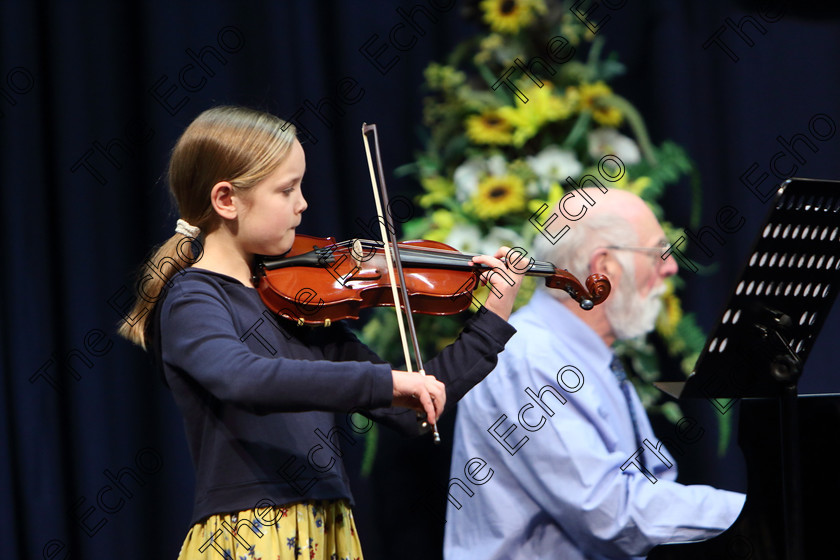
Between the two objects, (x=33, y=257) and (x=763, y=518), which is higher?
(x=33, y=257)

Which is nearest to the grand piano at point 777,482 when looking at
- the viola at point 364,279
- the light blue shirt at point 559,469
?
the light blue shirt at point 559,469

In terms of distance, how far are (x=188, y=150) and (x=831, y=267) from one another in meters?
1.00

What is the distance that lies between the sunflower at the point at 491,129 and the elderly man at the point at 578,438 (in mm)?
265

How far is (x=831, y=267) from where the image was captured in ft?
4.33

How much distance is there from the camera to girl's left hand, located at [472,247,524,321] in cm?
133

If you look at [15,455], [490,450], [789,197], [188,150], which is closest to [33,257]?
[15,455]

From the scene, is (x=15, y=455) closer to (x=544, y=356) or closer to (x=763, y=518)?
(x=544, y=356)

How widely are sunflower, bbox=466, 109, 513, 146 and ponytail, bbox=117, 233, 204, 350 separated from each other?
929 mm

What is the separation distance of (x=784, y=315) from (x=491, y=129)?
3.23 ft

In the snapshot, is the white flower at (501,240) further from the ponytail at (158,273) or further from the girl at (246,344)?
the ponytail at (158,273)

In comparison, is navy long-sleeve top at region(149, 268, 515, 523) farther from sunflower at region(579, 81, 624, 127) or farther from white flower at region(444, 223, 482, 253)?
sunflower at region(579, 81, 624, 127)

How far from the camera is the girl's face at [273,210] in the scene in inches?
49.1

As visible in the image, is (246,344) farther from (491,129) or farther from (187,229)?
(491,129)

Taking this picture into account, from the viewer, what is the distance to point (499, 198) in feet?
6.70
